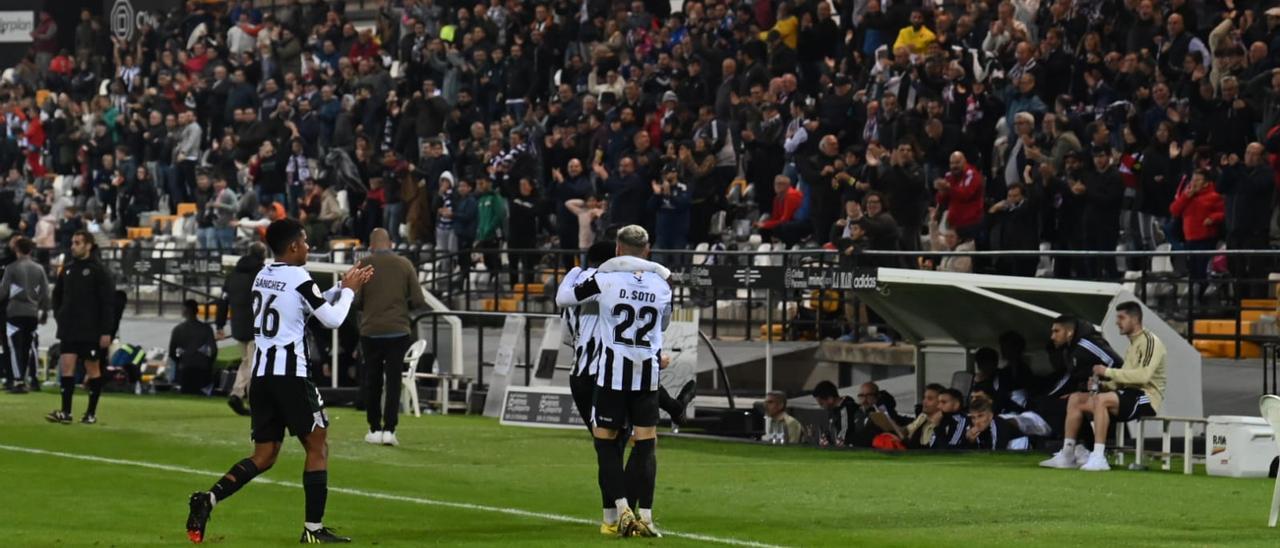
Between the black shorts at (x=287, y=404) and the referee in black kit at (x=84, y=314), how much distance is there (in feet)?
29.5

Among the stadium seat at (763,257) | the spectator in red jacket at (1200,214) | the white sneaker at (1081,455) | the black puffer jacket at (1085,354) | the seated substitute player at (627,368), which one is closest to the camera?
the seated substitute player at (627,368)

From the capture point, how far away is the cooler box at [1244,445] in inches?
607

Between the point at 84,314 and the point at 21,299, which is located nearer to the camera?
the point at 84,314

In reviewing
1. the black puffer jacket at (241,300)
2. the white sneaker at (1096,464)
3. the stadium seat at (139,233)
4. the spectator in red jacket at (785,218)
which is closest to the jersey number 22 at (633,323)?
the white sneaker at (1096,464)

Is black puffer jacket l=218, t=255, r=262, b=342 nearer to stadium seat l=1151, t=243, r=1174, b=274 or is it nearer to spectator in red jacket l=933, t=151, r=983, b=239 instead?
spectator in red jacket l=933, t=151, r=983, b=239

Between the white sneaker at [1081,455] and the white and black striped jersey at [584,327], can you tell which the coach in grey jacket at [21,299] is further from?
the white sneaker at [1081,455]

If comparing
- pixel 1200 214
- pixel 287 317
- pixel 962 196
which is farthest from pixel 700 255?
pixel 287 317

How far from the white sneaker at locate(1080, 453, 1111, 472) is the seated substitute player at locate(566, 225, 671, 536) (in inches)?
221

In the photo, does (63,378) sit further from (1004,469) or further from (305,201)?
(305,201)

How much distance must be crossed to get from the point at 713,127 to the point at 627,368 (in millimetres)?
15121

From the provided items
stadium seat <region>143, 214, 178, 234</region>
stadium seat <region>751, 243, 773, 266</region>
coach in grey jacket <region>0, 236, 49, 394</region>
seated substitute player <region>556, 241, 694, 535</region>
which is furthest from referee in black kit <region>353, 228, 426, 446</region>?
stadium seat <region>143, 214, 178, 234</region>

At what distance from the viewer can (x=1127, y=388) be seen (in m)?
16.5

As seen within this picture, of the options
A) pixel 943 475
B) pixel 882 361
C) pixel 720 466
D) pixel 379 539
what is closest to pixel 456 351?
pixel 882 361

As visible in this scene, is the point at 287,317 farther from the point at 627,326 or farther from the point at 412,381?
the point at 412,381
